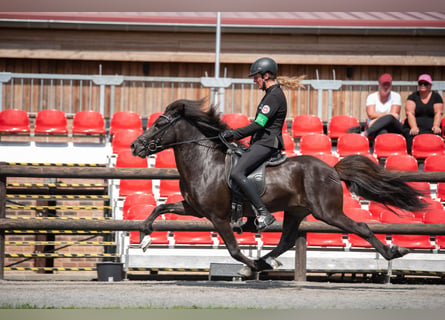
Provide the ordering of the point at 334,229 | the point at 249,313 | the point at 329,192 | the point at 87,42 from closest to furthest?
the point at 249,313 → the point at 329,192 → the point at 334,229 → the point at 87,42

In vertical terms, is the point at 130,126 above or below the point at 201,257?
above

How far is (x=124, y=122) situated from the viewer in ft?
47.7

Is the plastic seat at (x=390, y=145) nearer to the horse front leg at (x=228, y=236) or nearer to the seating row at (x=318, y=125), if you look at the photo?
the seating row at (x=318, y=125)

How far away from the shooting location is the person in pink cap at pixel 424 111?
1378cm

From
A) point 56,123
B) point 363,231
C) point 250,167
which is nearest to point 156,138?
point 250,167

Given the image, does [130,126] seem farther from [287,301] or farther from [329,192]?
[287,301]

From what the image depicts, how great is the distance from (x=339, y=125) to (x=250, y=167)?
7646mm

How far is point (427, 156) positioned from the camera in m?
13.2

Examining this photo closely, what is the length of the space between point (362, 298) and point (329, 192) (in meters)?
1.29

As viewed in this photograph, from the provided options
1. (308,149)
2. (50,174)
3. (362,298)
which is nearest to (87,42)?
(308,149)

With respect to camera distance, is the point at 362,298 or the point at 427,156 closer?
the point at 362,298

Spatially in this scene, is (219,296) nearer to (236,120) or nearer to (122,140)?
(122,140)

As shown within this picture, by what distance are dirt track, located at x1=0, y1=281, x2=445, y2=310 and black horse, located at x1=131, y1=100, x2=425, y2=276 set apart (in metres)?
0.48

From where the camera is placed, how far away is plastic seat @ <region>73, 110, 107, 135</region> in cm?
1411
